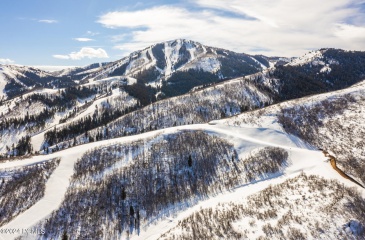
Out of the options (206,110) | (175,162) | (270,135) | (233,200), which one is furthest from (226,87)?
(233,200)

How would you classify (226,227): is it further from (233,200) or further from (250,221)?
(233,200)


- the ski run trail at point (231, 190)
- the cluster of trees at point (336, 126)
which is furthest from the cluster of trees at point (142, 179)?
the cluster of trees at point (336, 126)

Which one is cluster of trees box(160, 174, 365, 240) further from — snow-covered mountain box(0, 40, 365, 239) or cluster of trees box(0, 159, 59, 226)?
cluster of trees box(0, 159, 59, 226)

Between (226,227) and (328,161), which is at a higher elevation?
(328,161)

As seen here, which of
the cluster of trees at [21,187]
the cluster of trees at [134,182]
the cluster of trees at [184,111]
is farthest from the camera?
the cluster of trees at [184,111]

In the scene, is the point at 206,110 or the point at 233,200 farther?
the point at 206,110

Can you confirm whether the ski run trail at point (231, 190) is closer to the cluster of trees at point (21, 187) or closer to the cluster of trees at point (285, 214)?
the cluster of trees at point (21, 187)
